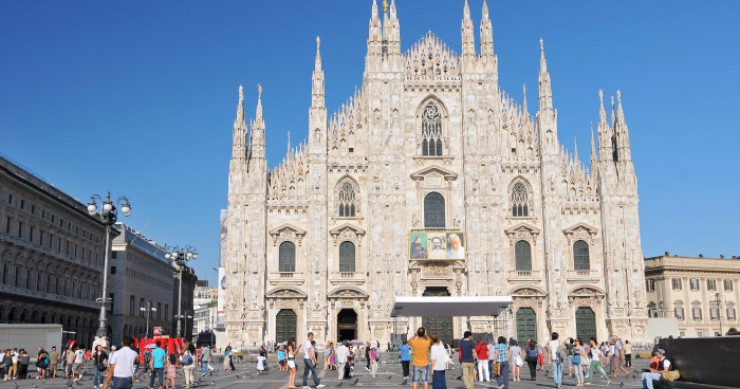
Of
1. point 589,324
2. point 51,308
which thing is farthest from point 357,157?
point 51,308

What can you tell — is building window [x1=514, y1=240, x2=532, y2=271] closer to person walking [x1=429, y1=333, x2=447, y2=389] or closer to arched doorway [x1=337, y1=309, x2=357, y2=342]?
arched doorway [x1=337, y1=309, x2=357, y2=342]

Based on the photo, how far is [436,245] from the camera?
53.7 metres

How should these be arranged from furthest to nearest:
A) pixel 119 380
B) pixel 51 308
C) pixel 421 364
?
pixel 51 308 < pixel 421 364 < pixel 119 380

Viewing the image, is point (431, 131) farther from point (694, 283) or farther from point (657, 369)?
point (657, 369)

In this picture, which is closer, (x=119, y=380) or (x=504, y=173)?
(x=119, y=380)

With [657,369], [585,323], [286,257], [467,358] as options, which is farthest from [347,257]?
[657,369]

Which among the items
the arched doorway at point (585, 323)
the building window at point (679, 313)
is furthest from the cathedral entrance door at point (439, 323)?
the building window at point (679, 313)

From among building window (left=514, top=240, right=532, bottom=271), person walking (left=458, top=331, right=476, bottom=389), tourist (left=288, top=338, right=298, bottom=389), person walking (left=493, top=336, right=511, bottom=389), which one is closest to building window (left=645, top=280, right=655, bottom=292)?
building window (left=514, top=240, right=532, bottom=271)

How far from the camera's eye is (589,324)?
5416 centimetres

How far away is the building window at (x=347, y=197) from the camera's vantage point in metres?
54.8

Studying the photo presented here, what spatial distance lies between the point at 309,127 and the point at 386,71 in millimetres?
6569

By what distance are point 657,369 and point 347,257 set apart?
37.2m

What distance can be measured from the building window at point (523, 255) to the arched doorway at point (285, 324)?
1526 centimetres

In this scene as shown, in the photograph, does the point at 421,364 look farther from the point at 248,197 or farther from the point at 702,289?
the point at 702,289
